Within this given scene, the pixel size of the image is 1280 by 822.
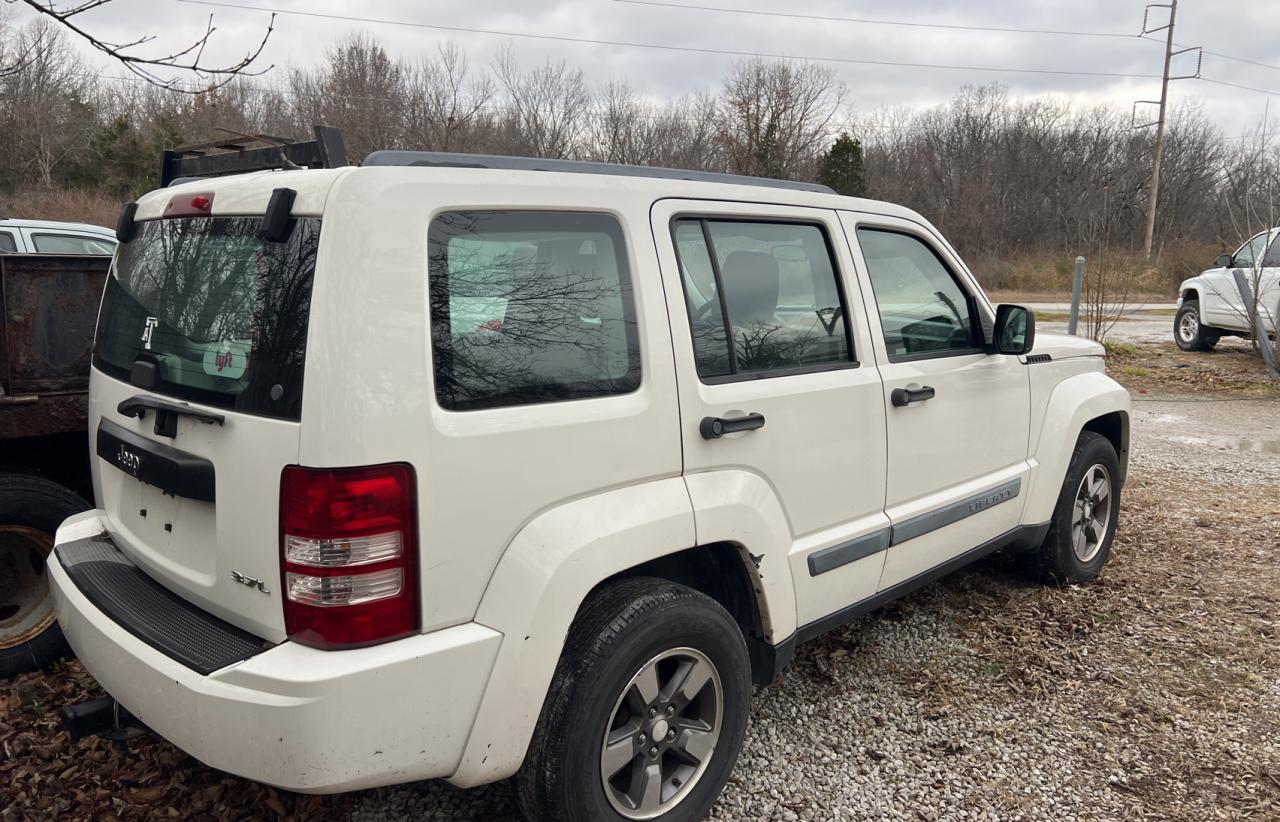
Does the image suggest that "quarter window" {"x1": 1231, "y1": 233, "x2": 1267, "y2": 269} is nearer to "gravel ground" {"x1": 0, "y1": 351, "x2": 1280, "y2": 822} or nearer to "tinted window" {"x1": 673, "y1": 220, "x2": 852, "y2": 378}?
"gravel ground" {"x1": 0, "y1": 351, "x2": 1280, "y2": 822}

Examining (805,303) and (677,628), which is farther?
(805,303)

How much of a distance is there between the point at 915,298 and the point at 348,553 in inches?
96.2

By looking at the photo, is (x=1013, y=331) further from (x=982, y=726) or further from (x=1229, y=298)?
(x=1229, y=298)

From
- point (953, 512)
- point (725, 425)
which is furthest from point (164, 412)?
point (953, 512)

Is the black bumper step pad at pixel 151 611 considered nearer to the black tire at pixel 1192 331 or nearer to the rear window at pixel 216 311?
the rear window at pixel 216 311

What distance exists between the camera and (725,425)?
2510 mm

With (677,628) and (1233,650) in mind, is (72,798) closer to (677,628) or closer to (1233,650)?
(677,628)

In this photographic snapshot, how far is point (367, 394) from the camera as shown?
6.17ft

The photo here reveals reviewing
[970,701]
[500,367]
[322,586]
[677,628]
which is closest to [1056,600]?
[970,701]

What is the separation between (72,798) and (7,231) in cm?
687

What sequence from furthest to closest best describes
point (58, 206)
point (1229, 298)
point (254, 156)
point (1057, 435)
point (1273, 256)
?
point (58, 206), point (1229, 298), point (1273, 256), point (1057, 435), point (254, 156)

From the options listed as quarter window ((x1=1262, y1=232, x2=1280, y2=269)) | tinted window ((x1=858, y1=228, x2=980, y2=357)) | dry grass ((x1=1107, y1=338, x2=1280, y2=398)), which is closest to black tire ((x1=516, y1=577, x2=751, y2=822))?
tinted window ((x1=858, y1=228, x2=980, y2=357))

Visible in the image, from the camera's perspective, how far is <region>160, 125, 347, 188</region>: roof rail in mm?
2340

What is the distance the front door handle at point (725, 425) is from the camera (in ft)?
8.14
